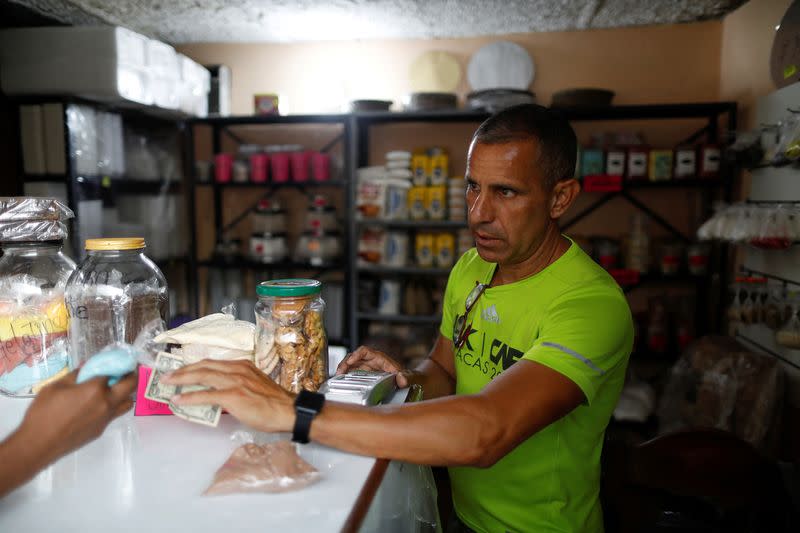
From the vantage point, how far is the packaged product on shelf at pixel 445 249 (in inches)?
141

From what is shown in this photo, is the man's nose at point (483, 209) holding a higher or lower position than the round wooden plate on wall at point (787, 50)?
lower

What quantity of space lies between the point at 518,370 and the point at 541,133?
540mm

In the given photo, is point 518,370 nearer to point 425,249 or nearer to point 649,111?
point 425,249

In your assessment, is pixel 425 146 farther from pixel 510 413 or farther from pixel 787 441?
pixel 510 413

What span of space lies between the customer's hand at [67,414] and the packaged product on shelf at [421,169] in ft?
9.78

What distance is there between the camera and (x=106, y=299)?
1.19 m

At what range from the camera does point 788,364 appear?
97.7 inches

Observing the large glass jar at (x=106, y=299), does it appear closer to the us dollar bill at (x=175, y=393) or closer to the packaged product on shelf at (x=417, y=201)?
the us dollar bill at (x=175, y=393)

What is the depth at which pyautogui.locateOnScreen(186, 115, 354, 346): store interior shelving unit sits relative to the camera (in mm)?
3768

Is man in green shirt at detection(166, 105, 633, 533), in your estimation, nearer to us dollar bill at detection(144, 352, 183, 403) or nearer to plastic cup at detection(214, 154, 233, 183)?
us dollar bill at detection(144, 352, 183, 403)

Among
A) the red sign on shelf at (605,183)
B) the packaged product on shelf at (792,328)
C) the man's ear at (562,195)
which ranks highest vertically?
the red sign on shelf at (605,183)

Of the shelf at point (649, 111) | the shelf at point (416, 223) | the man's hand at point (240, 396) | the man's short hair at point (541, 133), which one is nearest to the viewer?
the man's hand at point (240, 396)

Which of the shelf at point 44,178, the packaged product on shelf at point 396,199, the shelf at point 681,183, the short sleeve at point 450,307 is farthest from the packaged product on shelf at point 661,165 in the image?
the shelf at point 44,178

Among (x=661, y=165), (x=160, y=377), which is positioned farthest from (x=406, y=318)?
(x=160, y=377)
